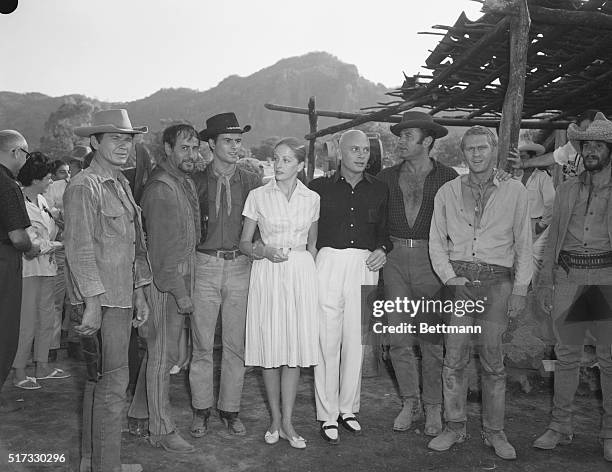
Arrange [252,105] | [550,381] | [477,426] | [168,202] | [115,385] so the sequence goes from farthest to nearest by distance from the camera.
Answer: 1. [252,105]
2. [550,381]
3. [477,426]
4. [168,202]
5. [115,385]

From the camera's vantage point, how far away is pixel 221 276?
414 cm

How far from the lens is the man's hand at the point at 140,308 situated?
11.7 ft

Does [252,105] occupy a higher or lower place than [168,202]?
higher

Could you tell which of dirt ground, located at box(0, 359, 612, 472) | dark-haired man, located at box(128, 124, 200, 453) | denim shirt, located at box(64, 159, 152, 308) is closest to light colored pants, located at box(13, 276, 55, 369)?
dirt ground, located at box(0, 359, 612, 472)

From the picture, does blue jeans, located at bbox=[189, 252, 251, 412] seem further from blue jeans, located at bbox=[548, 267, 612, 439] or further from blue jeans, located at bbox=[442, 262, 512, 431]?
blue jeans, located at bbox=[548, 267, 612, 439]

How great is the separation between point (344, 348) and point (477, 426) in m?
1.24

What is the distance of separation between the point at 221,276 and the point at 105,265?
1.08 metres

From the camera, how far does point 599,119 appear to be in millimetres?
4008

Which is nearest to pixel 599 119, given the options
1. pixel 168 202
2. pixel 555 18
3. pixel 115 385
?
pixel 555 18

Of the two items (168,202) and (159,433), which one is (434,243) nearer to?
(168,202)

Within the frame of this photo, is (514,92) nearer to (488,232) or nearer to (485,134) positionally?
(485,134)

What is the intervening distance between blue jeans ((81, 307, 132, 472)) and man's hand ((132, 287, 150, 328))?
321 millimetres

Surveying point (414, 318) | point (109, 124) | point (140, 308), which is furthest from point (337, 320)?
point (109, 124)

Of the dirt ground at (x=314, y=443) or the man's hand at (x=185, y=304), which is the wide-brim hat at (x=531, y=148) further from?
the man's hand at (x=185, y=304)
